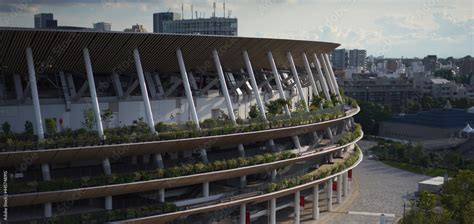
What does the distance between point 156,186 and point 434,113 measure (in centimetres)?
8610

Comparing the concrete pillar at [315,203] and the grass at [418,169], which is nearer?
the concrete pillar at [315,203]

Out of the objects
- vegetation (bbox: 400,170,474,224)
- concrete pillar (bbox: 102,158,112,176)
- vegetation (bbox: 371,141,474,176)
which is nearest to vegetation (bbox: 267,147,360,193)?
vegetation (bbox: 400,170,474,224)

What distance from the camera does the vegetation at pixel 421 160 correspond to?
82625 millimetres

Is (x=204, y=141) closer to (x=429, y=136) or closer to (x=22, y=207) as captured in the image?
(x=22, y=207)

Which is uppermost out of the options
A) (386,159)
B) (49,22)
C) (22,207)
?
(49,22)

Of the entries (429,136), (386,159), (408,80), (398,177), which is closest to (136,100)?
(398,177)

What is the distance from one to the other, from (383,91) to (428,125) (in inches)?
1601

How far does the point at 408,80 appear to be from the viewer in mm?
159000

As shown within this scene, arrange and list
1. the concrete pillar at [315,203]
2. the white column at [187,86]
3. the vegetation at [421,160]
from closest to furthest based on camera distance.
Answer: the white column at [187,86] → the concrete pillar at [315,203] → the vegetation at [421,160]

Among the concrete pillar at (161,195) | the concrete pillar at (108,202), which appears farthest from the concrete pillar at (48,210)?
the concrete pillar at (161,195)

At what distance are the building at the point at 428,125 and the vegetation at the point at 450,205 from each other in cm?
6080

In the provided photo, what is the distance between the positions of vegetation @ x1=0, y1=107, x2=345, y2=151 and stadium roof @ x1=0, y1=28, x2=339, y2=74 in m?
4.19

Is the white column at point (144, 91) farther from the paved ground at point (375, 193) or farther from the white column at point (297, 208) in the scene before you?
the paved ground at point (375, 193)

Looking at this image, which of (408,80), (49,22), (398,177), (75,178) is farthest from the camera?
(408,80)
